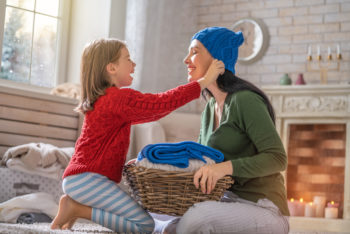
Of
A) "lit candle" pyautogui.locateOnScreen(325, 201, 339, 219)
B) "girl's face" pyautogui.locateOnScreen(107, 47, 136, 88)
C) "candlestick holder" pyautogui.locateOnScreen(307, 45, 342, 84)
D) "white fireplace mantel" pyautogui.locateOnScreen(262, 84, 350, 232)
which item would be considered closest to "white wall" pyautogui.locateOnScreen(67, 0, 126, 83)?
"white fireplace mantel" pyautogui.locateOnScreen(262, 84, 350, 232)

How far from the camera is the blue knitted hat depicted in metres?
1.99

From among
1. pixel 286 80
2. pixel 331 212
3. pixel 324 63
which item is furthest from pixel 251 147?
pixel 324 63

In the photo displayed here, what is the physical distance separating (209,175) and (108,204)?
39 centimetres

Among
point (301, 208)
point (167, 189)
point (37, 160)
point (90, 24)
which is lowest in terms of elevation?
point (301, 208)

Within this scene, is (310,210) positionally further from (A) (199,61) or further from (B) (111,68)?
(B) (111,68)

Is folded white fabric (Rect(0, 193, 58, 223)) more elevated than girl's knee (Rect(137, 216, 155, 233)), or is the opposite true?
girl's knee (Rect(137, 216, 155, 233))

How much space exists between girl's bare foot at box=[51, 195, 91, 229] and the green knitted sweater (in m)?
0.50

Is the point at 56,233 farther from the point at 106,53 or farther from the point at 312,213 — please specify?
the point at 312,213

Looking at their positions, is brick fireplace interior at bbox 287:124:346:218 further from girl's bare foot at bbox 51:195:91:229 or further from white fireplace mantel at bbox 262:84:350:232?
girl's bare foot at bbox 51:195:91:229

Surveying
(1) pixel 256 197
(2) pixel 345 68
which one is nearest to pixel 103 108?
(1) pixel 256 197

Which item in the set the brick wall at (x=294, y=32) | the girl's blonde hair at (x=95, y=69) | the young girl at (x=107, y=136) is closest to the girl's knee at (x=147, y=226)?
the young girl at (x=107, y=136)

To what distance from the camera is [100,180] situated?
5.82ft

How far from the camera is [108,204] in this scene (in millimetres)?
1733

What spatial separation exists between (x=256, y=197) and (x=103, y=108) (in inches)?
24.0
